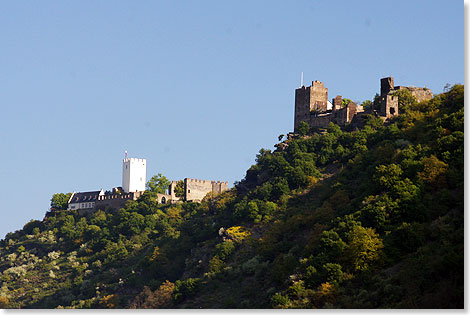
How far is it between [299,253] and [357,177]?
405 inches

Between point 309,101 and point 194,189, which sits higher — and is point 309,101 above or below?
above

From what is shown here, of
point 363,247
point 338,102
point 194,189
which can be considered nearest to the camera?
point 363,247

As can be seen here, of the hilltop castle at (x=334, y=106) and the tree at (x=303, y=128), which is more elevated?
the hilltop castle at (x=334, y=106)

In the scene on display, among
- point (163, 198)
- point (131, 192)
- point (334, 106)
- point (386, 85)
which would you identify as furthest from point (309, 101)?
point (131, 192)

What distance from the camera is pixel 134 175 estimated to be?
109 meters

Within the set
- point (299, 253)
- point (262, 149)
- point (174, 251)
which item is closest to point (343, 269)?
point (299, 253)

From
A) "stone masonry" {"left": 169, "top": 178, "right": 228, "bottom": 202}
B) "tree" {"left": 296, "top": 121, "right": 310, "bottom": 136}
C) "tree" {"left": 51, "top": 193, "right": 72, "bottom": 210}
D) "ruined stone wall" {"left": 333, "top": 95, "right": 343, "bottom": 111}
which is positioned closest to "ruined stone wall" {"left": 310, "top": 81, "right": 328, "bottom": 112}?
"ruined stone wall" {"left": 333, "top": 95, "right": 343, "bottom": 111}

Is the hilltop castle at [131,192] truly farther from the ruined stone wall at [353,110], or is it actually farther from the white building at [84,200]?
the ruined stone wall at [353,110]

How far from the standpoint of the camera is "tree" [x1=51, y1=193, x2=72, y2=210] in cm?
10862

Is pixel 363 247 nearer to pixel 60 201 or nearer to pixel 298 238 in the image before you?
pixel 298 238

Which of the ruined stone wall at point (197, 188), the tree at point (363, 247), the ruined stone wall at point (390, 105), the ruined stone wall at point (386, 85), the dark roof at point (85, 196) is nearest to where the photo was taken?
the tree at point (363, 247)

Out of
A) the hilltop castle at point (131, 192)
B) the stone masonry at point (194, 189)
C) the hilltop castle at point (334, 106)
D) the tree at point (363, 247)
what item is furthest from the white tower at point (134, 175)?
the tree at point (363, 247)

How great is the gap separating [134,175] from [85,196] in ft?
20.8

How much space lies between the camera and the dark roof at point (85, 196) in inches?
4237
